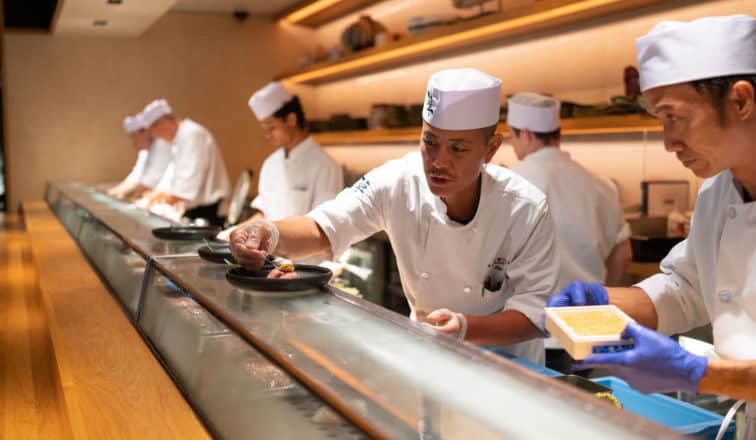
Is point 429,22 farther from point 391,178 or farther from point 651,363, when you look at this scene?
point 651,363

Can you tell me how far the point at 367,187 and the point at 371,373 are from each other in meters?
1.12

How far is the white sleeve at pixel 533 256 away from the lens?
1999 millimetres

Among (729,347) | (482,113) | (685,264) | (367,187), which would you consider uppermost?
(482,113)

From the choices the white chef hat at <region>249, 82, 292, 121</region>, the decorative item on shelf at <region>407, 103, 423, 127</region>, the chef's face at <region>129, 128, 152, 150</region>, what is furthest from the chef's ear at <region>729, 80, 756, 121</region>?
the chef's face at <region>129, 128, 152, 150</region>

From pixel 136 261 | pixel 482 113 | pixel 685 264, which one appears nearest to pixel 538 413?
pixel 685 264

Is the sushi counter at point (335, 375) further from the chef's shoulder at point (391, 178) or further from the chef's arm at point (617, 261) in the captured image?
the chef's arm at point (617, 261)

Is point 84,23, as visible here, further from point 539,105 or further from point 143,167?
point 539,105

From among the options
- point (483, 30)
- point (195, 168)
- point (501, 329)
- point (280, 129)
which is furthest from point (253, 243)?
point (195, 168)

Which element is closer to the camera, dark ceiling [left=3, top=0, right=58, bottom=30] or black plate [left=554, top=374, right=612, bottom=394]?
black plate [left=554, top=374, right=612, bottom=394]

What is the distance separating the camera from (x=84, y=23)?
5.97 m

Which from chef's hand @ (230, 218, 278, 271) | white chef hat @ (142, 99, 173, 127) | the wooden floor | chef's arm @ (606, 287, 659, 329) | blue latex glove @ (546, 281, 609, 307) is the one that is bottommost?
the wooden floor

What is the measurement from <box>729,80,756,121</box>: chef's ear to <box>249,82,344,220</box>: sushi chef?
7.81 ft

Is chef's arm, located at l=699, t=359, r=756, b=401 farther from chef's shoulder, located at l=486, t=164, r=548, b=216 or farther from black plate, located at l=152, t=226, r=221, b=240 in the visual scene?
black plate, located at l=152, t=226, r=221, b=240

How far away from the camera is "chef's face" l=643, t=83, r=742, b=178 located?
1354 millimetres
